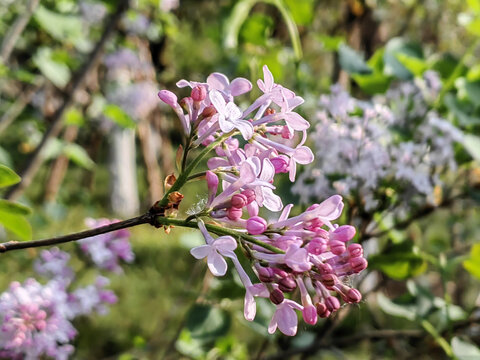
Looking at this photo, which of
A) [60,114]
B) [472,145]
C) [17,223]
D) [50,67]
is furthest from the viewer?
[50,67]

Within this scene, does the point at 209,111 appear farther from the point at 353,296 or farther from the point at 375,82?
the point at 375,82

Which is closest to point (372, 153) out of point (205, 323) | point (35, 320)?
point (205, 323)

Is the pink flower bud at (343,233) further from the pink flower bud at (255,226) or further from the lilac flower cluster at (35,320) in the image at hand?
the lilac flower cluster at (35,320)

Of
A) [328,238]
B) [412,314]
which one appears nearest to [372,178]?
[412,314]

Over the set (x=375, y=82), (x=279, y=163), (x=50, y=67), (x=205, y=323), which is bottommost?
(x=205, y=323)

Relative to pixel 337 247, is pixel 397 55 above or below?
below

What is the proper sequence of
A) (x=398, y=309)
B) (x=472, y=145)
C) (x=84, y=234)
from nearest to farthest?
(x=84, y=234)
(x=472, y=145)
(x=398, y=309)
